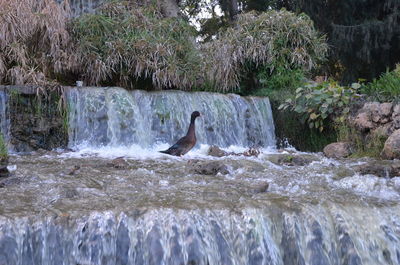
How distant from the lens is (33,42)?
8891 millimetres

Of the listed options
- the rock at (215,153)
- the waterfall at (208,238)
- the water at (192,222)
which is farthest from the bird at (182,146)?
the waterfall at (208,238)

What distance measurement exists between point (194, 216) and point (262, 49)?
7.45 meters

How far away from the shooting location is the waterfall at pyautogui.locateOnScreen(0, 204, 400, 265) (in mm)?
3160

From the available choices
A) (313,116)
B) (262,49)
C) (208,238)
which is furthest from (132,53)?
(208,238)

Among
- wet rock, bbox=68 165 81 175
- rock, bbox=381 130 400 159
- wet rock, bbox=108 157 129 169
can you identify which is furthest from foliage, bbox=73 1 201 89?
wet rock, bbox=68 165 81 175

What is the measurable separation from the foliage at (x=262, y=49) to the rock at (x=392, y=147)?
416cm

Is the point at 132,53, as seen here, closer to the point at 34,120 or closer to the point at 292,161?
the point at 34,120

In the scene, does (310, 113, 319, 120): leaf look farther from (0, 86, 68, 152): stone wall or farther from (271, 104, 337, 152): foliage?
(0, 86, 68, 152): stone wall

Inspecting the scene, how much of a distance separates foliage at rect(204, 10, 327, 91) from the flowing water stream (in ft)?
16.4

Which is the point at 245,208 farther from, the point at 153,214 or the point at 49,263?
the point at 49,263

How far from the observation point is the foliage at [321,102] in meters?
8.02

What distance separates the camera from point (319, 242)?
11.8ft

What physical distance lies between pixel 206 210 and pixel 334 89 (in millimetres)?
5379

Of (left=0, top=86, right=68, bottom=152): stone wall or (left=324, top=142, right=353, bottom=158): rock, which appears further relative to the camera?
(left=0, top=86, right=68, bottom=152): stone wall
